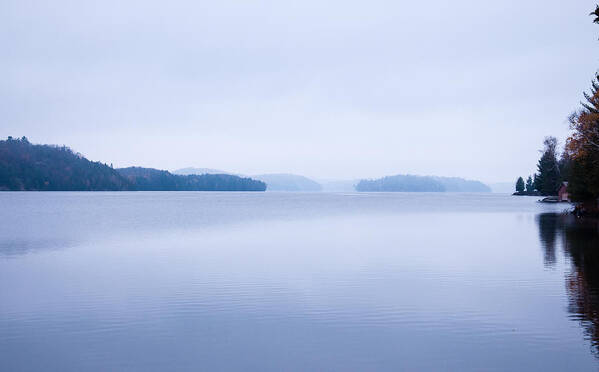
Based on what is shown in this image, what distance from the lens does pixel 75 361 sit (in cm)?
983

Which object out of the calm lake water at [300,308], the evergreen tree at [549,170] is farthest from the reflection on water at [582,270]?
the evergreen tree at [549,170]

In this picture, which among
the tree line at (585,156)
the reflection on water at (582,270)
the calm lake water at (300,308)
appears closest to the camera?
the calm lake water at (300,308)

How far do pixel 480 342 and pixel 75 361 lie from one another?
8243 millimetres

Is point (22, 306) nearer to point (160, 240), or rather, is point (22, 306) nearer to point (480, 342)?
point (480, 342)

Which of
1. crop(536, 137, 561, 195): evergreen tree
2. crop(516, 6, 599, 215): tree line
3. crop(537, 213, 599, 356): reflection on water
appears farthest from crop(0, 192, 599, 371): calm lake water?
crop(536, 137, 561, 195): evergreen tree

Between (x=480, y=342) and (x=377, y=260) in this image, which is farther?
(x=377, y=260)

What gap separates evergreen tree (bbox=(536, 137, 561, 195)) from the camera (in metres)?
116

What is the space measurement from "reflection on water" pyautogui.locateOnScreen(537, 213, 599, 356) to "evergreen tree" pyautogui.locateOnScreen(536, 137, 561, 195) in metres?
86.9

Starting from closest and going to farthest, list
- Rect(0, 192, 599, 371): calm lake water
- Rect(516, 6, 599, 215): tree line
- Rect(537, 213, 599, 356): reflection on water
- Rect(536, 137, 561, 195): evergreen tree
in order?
Rect(0, 192, 599, 371): calm lake water → Rect(537, 213, 599, 356): reflection on water → Rect(516, 6, 599, 215): tree line → Rect(536, 137, 561, 195): evergreen tree

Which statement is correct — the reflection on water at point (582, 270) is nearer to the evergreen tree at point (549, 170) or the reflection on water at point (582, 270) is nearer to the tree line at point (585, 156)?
the tree line at point (585, 156)

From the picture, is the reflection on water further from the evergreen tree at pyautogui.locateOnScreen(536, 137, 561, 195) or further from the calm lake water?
the evergreen tree at pyautogui.locateOnScreen(536, 137, 561, 195)

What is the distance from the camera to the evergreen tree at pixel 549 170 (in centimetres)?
11631

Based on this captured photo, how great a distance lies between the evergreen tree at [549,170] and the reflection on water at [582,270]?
86.9m

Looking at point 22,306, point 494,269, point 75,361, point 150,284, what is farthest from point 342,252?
point 75,361
